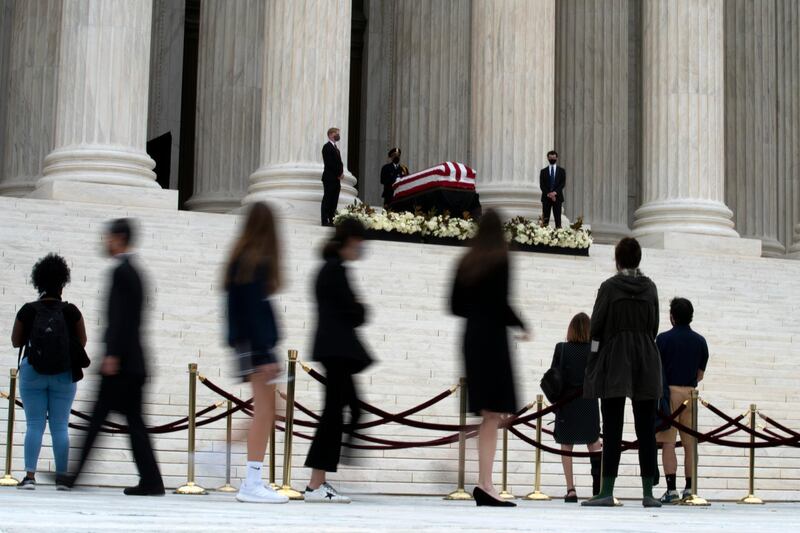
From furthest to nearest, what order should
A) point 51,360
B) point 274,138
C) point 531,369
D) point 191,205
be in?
1. point 191,205
2. point 274,138
3. point 531,369
4. point 51,360

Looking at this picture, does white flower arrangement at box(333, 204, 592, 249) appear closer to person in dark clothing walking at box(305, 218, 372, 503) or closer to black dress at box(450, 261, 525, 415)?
person in dark clothing walking at box(305, 218, 372, 503)

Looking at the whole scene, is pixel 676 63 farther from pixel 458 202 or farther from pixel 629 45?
pixel 629 45

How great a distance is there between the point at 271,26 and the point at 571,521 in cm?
2502

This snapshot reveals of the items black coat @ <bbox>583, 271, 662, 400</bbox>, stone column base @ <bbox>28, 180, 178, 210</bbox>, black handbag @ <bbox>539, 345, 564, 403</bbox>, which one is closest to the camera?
black coat @ <bbox>583, 271, 662, 400</bbox>

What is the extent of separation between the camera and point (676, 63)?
38000 mm

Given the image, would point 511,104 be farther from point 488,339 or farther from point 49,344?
point 488,339

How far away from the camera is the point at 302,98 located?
3431 cm

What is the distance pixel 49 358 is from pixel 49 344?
14cm

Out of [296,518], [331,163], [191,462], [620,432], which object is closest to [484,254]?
[620,432]

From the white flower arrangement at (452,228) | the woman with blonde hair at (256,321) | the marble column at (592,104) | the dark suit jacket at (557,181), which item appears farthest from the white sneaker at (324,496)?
the marble column at (592,104)

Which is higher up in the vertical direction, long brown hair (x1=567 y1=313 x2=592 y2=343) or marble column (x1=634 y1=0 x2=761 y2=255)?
marble column (x1=634 y1=0 x2=761 y2=255)

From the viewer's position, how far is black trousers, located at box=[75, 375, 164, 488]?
1317 cm

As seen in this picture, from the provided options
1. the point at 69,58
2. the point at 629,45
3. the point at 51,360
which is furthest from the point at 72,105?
the point at 629,45

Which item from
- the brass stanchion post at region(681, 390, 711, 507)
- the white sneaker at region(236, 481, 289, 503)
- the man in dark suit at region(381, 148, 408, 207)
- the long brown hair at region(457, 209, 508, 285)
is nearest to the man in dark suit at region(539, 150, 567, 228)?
the man in dark suit at region(381, 148, 408, 207)
